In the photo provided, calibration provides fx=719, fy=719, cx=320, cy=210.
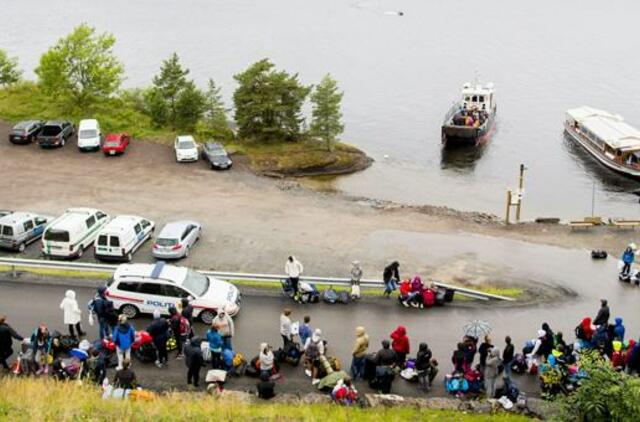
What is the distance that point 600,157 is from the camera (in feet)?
200

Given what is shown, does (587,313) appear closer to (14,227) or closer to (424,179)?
(14,227)

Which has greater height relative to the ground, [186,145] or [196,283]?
[186,145]

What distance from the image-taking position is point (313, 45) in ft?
369

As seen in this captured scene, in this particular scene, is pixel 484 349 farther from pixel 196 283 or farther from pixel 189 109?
pixel 189 109

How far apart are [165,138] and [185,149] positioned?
5.11m

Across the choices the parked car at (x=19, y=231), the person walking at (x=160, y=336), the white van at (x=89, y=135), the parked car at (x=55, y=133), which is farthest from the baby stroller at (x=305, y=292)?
the parked car at (x=55, y=133)

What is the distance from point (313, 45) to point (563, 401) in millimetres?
100447

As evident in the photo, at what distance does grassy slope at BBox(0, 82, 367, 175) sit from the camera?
170 ft

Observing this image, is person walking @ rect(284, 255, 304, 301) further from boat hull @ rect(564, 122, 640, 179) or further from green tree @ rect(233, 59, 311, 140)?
boat hull @ rect(564, 122, 640, 179)

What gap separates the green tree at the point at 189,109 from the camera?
5559 centimetres

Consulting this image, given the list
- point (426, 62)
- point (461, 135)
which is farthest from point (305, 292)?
point (426, 62)

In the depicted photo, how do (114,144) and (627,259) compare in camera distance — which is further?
(114,144)

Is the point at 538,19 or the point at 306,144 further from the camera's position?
the point at 538,19

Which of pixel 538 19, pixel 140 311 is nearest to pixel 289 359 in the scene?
pixel 140 311
